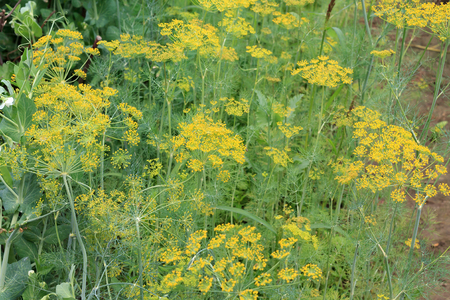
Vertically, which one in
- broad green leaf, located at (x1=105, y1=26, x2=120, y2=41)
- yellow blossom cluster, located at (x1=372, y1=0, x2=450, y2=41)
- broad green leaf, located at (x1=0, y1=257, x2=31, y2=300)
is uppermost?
yellow blossom cluster, located at (x1=372, y1=0, x2=450, y2=41)

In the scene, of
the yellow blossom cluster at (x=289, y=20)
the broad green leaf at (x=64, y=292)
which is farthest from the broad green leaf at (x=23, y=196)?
the yellow blossom cluster at (x=289, y=20)

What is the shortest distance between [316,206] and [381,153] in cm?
130

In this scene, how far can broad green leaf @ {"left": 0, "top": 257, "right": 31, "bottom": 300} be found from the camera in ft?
7.44

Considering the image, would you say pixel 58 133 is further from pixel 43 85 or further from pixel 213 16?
pixel 213 16

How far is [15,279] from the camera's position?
2.30m

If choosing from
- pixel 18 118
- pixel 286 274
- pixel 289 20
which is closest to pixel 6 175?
pixel 18 118

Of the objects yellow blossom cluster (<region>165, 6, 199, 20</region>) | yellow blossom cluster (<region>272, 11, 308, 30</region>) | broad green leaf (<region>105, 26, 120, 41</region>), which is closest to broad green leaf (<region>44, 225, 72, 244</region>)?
broad green leaf (<region>105, 26, 120, 41</region>)

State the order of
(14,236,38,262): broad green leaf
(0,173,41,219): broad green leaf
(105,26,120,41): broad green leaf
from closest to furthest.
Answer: (0,173,41,219): broad green leaf, (14,236,38,262): broad green leaf, (105,26,120,41): broad green leaf

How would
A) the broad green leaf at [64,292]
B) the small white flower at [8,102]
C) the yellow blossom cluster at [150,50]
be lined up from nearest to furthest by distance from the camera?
the broad green leaf at [64,292], the small white flower at [8,102], the yellow blossom cluster at [150,50]

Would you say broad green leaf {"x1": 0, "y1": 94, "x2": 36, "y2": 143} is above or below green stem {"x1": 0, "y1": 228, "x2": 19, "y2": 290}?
above

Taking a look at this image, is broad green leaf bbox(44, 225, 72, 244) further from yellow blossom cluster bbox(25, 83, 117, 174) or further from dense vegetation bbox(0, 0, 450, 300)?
yellow blossom cluster bbox(25, 83, 117, 174)

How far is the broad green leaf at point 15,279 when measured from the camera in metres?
2.27

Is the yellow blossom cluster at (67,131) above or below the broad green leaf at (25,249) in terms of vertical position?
above

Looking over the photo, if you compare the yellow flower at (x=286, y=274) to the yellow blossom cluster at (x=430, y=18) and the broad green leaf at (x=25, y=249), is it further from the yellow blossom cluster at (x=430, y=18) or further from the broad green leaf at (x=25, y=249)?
the yellow blossom cluster at (x=430, y=18)
